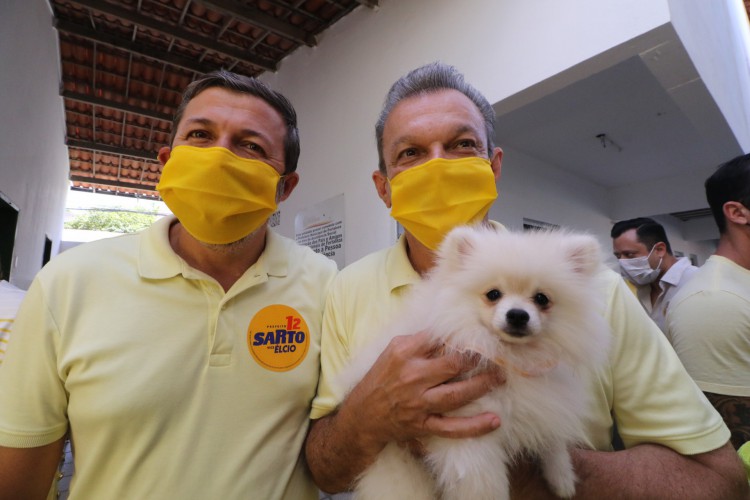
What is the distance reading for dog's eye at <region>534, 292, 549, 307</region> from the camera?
49.1 inches

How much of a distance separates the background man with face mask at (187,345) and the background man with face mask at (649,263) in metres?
3.81

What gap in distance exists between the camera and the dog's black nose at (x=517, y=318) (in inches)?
44.6

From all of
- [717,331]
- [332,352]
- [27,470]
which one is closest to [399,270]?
[332,352]

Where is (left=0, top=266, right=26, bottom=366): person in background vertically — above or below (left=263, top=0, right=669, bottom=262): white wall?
below

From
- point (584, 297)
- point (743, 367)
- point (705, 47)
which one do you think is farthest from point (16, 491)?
point (705, 47)

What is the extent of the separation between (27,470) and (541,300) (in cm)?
165

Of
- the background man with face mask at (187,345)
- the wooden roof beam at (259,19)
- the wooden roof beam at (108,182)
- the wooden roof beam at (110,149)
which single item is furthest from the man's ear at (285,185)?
the wooden roof beam at (108,182)

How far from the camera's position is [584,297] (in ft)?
4.08

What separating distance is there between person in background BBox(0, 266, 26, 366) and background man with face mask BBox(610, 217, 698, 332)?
482 cm

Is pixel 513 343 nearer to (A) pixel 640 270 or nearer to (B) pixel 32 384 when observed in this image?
(B) pixel 32 384

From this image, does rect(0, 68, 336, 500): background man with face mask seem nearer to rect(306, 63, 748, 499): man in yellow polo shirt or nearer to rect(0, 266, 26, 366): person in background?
rect(306, 63, 748, 499): man in yellow polo shirt

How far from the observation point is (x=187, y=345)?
128cm

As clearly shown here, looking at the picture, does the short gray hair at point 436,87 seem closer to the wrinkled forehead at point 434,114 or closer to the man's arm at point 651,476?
the wrinkled forehead at point 434,114

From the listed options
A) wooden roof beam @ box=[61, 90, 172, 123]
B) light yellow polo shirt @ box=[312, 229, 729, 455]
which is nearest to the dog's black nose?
light yellow polo shirt @ box=[312, 229, 729, 455]
